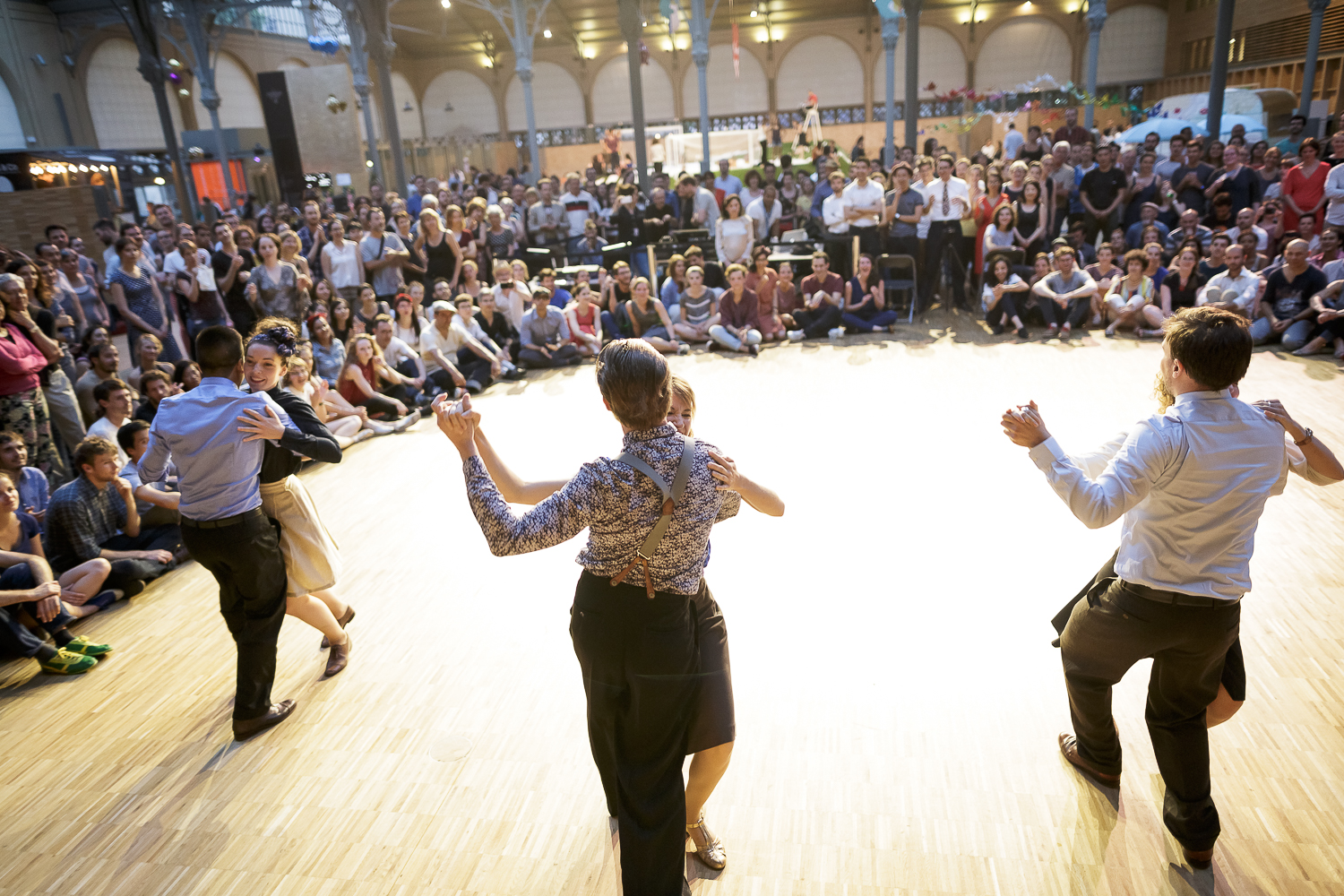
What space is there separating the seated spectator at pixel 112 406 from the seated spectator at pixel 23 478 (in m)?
0.56

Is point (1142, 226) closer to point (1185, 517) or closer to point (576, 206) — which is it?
point (576, 206)

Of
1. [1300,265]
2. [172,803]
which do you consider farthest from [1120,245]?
[172,803]

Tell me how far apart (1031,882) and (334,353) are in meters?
5.65

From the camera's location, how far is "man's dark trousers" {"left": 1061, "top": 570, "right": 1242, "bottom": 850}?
179cm

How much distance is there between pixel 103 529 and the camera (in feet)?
12.6

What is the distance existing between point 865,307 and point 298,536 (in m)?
6.11

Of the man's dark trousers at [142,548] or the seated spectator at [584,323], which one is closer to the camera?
the man's dark trousers at [142,548]

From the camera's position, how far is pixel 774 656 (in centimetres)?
289

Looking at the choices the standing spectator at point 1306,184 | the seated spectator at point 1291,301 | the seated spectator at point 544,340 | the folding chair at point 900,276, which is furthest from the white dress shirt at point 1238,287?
the seated spectator at point 544,340

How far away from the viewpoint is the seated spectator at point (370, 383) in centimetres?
592

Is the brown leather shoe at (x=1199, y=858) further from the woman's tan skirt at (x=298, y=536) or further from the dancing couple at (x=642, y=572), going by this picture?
the woman's tan skirt at (x=298, y=536)

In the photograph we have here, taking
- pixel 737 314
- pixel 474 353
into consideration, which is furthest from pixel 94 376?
pixel 737 314

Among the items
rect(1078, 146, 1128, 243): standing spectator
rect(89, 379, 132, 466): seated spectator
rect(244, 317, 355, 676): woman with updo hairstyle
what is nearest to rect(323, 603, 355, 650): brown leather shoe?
rect(244, 317, 355, 676): woman with updo hairstyle

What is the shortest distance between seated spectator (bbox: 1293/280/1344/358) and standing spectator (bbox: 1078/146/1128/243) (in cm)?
240
